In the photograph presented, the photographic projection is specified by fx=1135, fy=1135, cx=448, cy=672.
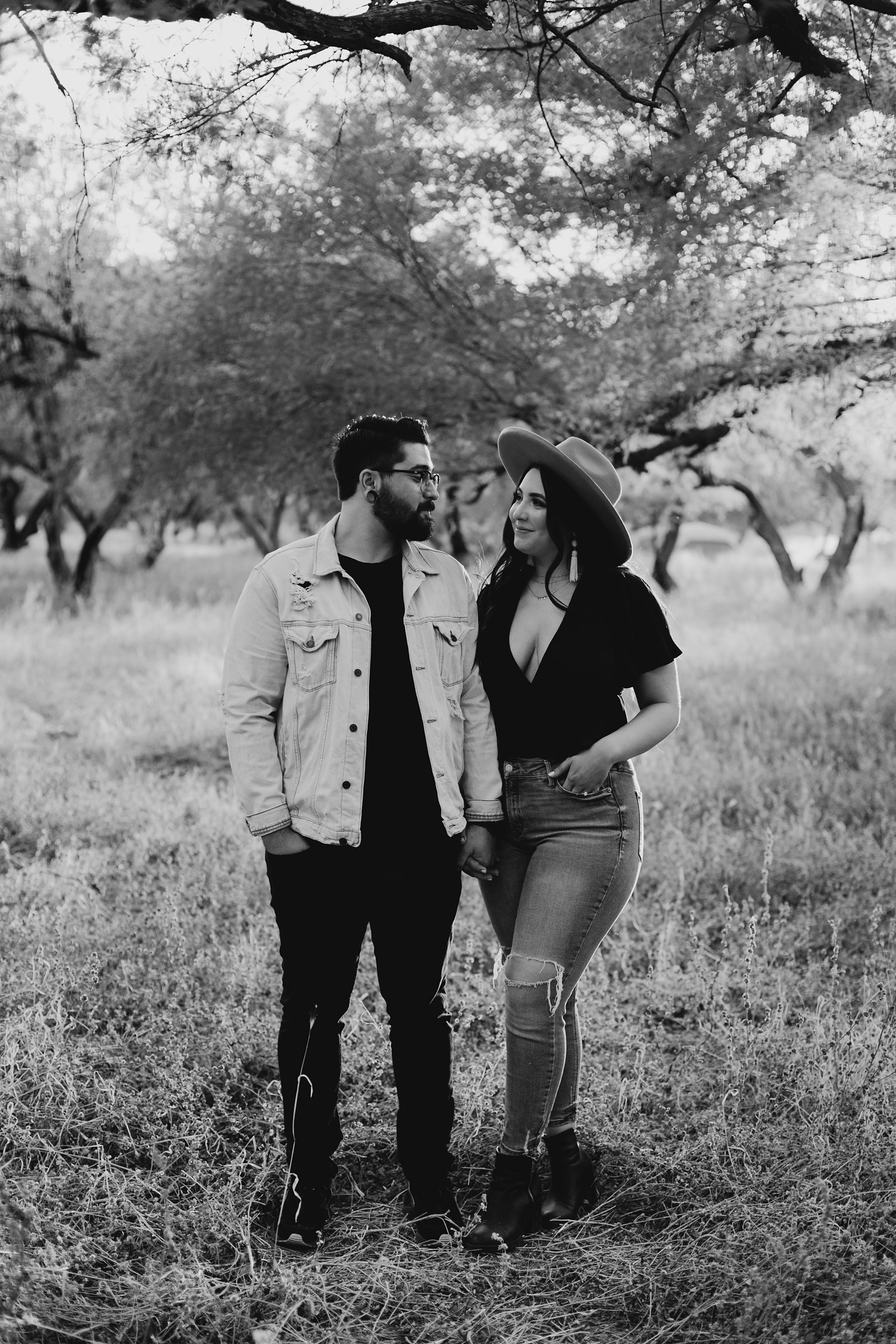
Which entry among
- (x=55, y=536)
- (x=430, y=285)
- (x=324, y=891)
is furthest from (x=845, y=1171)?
(x=55, y=536)

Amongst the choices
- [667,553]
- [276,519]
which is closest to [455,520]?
[667,553]

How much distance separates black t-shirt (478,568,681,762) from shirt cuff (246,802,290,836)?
0.64 meters

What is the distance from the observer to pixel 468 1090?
388cm

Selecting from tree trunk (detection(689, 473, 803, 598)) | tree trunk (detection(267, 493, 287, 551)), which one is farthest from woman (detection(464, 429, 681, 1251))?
tree trunk (detection(267, 493, 287, 551))

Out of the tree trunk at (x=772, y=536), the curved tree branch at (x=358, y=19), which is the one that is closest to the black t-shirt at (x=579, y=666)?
the curved tree branch at (x=358, y=19)

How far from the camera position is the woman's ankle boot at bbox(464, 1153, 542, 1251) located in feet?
10.1

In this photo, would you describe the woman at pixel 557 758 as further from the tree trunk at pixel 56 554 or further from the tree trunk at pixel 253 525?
the tree trunk at pixel 253 525

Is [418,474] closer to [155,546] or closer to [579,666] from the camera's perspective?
[579,666]

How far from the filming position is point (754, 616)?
17234mm

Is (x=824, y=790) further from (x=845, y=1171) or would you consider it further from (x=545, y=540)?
(x=545, y=540)

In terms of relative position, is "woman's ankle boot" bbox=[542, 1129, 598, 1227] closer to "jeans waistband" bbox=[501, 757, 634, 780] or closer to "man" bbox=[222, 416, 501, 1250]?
"man" bbox=[222, 416, 501, 1250]

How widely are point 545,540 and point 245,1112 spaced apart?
7.08 feet

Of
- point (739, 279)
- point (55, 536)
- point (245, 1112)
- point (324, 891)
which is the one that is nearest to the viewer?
point (324, 891)

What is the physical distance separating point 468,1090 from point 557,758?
4.66 feet
